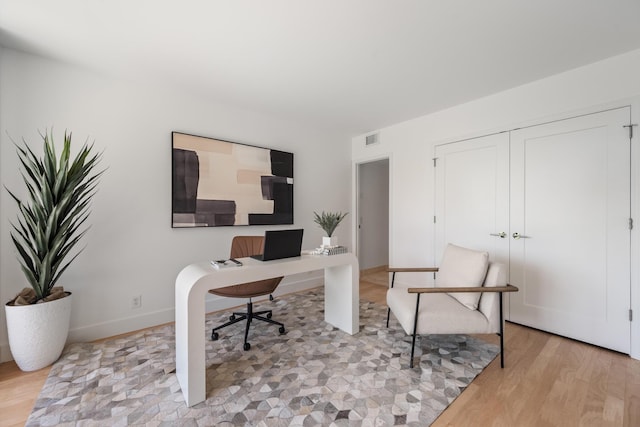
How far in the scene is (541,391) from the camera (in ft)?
5.73

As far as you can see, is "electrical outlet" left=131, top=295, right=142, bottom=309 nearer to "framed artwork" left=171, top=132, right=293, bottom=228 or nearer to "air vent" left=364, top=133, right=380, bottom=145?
"framed artwork" left=171, top=132, right=293, bottom=228

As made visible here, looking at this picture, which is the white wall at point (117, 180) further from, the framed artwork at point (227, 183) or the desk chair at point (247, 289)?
the desk chair at point (247, 289)

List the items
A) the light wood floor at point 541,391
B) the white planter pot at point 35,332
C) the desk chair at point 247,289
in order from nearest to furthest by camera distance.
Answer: the light wood floor at point 541,391 < the white planter pot at point 35,332 < the desk chair at point 247,289

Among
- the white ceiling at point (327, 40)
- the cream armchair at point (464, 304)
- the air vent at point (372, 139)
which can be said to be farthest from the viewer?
the air vent at point (372, 139)

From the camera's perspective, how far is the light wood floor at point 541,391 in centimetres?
151

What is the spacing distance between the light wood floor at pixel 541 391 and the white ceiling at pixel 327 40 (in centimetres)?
255

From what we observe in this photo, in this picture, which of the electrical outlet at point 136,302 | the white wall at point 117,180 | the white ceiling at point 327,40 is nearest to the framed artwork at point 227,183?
the white wall at point 117,180

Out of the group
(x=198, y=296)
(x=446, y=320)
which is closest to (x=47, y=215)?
(x=198, y=296)

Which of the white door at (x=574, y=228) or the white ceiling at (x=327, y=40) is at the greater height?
the white ceiling at (x=327, y=40)

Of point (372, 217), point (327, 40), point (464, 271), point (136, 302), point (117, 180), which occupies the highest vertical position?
point (327, 40)

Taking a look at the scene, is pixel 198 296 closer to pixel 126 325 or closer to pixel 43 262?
pixel 43 262

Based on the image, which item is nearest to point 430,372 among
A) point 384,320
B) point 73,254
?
point 384,320

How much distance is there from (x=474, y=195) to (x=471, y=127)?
835 mm

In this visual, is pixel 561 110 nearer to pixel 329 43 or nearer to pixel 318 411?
pixel 329 43
